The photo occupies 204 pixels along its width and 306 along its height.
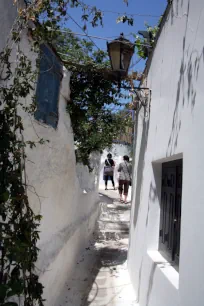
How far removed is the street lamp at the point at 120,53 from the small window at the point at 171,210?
60.1 inches

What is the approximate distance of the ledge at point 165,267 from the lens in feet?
7.87

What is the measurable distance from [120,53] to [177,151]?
1.94 meters

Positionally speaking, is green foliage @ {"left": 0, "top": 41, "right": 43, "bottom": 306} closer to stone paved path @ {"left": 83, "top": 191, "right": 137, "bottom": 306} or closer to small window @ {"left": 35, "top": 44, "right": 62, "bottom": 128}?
small window @ {"left": 35, "top": 44, "right": 62, "bottom": 128}

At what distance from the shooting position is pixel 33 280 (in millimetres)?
1955

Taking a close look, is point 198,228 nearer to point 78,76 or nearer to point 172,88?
point 172,88

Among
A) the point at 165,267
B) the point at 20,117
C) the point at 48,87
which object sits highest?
the point at 48,87

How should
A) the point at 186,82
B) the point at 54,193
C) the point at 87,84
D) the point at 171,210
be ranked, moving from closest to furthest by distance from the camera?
1. the point at 186,82
2. the point at 171,210
3. the point at 54,193
4. the point at 87,84

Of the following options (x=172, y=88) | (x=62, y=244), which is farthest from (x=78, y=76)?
(x=62, y=244)

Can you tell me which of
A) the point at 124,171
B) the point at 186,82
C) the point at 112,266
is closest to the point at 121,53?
the point at 186,82

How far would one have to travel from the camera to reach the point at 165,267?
273 cm

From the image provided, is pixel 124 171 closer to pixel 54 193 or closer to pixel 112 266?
pixel 112 266

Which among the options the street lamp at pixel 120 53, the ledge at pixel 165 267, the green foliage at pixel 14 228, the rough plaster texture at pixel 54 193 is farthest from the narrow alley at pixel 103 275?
the street lamp at pixel 120 53

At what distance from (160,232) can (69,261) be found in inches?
72.7

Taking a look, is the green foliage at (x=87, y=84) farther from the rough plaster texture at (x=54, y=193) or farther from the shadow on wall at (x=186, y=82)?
the shadow on wall at (x=186, y=82)
